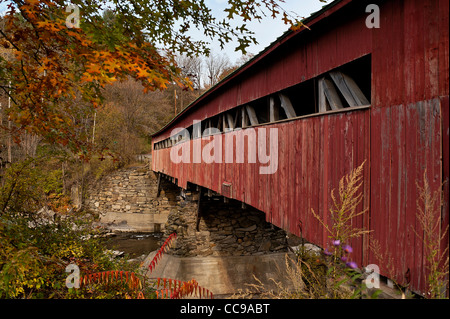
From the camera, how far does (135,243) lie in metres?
15.8

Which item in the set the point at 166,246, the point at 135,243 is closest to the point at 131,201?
the point at 135,243

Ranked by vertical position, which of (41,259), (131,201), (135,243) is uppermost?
(41,259)

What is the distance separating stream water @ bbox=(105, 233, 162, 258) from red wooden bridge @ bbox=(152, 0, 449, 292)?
11.5 metres

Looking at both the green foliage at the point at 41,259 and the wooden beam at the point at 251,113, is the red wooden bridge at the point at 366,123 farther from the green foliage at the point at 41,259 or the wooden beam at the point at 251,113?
the green foliage at the point at 41,259

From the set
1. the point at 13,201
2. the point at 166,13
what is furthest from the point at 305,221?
the point at 13,201

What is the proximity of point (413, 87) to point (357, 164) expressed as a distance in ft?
2.99

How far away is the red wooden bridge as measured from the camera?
7.29 ft

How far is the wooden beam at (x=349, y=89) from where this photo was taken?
300 cm

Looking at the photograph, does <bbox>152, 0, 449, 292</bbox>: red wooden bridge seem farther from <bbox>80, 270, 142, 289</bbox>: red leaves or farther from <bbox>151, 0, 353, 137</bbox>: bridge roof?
<bbox>80, 270, 142, 289</bbox>: red leaves

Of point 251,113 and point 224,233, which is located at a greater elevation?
point 251,113

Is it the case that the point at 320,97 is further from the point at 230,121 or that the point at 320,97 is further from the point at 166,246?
the point at 166,246

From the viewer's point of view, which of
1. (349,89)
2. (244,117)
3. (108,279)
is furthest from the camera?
(244,117)

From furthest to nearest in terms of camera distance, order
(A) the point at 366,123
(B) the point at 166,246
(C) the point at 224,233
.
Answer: (B) the point at 166,246 → (C) the point at 224,233 → (A) the point at 366,123

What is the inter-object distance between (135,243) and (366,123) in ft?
51.6
